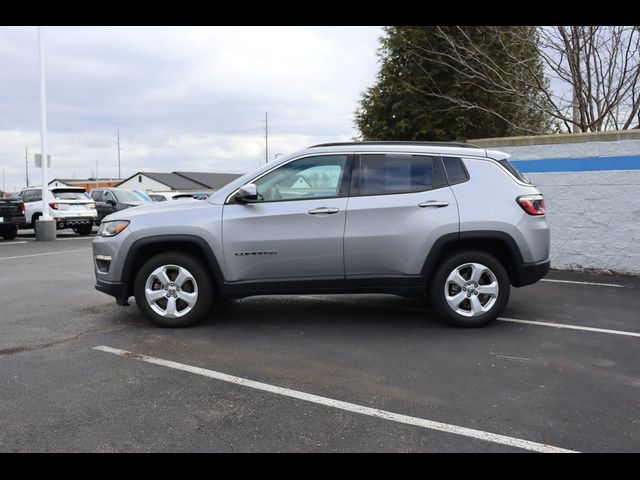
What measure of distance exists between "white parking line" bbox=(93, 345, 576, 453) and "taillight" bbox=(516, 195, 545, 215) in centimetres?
293

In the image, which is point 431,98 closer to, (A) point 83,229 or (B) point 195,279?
(A) point 83,229

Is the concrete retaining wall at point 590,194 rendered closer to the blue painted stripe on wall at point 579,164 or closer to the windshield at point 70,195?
the blue painted stripe on wall at point 579,164

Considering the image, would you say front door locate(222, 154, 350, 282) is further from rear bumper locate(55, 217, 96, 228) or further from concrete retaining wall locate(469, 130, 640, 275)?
rear bumper locate(55, 217, 96, 228)

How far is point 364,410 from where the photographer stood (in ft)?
11.9

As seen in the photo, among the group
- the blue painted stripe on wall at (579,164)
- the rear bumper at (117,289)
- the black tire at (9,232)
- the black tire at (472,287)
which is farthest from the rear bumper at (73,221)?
the black tire at (472,287)

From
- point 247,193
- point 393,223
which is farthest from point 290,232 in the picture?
point 393,223

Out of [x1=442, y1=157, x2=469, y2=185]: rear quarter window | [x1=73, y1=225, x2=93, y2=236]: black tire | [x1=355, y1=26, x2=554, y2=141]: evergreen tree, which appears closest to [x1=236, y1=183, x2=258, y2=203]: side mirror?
[x1=442, y1=157, x2=469, y2=185]: rear quarter window

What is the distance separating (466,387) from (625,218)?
19.1ft

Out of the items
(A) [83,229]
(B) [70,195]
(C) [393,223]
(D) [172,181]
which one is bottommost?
(A) [83,229]

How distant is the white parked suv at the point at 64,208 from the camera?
18.0 meters

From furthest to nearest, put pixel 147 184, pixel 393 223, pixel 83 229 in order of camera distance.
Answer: pixel 147 184 < pixel 83 229 < pixel 393 223

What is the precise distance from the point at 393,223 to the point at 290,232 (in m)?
1.03

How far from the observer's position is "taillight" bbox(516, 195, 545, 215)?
221 inches

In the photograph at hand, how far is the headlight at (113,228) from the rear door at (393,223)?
7.55 feet
